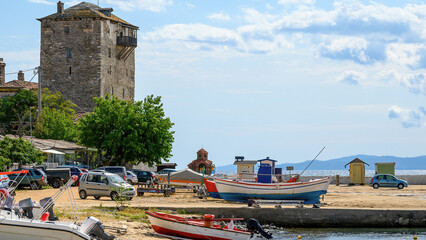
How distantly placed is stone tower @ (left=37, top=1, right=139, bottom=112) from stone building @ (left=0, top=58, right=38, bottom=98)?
163 inches

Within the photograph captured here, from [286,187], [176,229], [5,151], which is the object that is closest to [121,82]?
[5,151]

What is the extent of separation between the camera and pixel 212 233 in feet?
86.7

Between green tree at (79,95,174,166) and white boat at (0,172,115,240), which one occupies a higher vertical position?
green tree at (79,95,174,166)

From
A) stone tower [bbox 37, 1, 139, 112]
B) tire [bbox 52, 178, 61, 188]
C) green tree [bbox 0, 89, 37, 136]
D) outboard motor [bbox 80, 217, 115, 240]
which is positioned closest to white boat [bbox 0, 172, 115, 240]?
outboard motor [bbox 80, 217, 115, 240]

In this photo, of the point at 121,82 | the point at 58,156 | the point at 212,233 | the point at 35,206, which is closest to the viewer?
the point at 35,206

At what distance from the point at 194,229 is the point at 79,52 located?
7004cm

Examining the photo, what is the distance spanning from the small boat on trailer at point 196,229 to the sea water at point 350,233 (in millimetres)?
5852

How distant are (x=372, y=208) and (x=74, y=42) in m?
62.6

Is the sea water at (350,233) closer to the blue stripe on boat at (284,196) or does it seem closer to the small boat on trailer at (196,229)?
the small boat on trailer at (196,229)

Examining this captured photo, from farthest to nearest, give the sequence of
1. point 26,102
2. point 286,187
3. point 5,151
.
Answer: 1. point 26,102
2. point 5,151
3. point 286,187

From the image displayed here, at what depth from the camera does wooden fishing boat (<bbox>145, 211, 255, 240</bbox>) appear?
26.1 meters

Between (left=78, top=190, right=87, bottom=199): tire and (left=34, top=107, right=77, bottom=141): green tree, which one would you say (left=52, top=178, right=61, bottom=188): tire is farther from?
(left=34, top=107, right=77, bottom=141): green tree

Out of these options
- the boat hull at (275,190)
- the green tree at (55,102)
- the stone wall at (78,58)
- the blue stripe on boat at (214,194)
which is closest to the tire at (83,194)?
the boat hull at (275,190)

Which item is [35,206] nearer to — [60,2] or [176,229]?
[176,229]
